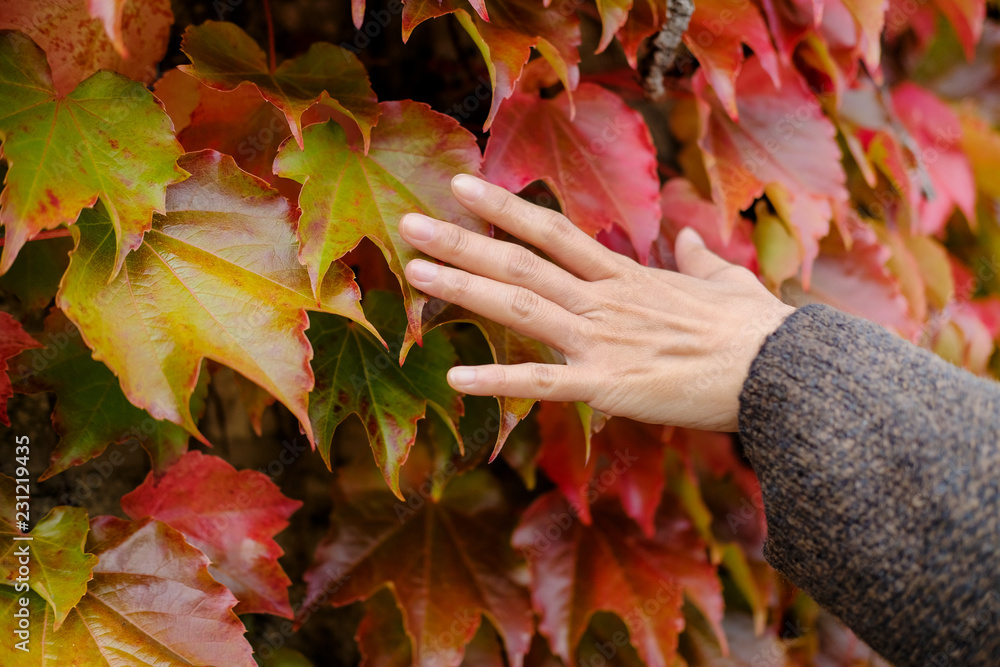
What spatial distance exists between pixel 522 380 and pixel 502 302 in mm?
69

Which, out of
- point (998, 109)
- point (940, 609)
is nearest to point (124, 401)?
point (940, 609)

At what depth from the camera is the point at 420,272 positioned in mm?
528

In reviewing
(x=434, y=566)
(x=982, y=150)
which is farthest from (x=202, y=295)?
(x=982, y=150)

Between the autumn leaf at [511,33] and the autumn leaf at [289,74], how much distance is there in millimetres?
81

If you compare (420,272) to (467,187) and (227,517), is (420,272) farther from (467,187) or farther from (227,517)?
(227,517)

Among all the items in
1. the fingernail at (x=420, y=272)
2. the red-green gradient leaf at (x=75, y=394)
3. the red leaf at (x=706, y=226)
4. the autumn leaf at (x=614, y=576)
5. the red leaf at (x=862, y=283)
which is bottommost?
the autumn leaf at (x=614, y=576)

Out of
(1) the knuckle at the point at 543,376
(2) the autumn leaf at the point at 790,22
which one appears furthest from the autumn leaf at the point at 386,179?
(2) the autumn leaf at the point at 790,22

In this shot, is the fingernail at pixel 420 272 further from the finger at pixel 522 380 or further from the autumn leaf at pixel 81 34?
the autumn leaf at pixel 81 34

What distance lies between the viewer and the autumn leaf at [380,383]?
58 cm

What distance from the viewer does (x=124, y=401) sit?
2.04 ft

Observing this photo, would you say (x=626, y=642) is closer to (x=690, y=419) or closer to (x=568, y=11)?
(x=690, y=419)

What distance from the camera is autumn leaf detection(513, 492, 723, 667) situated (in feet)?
2.66

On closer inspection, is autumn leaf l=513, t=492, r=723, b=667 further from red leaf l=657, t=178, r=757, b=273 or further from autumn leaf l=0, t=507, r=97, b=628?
autumn leaf l=0, t=507, r=97, b=628

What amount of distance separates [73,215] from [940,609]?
704mm
